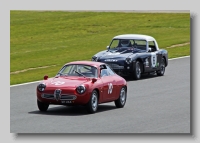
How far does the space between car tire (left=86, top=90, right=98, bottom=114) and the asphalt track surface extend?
14 centimetres

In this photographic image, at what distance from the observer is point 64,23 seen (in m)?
36.1

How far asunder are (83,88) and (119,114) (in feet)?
4.30

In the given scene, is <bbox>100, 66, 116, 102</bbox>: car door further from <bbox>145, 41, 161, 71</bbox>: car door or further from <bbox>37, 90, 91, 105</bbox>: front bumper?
<bbox>145, 41, 161, 71</bbox>: car door

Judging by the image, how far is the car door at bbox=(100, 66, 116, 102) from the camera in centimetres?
1788

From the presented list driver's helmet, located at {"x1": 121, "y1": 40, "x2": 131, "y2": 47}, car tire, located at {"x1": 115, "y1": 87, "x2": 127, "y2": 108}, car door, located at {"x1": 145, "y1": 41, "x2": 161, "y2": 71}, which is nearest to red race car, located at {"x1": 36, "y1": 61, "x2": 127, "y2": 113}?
car tire, located at {"x1": 115, "y1": 87, "x2": 127, "y2": 108}

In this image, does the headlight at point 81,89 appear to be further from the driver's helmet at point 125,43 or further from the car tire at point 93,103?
the driver's helmet at point 125,43

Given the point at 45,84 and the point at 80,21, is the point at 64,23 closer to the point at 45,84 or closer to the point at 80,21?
the point at 80,21

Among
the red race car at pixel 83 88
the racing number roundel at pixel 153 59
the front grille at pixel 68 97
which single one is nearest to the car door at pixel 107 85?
the red race car at pixel 83 88

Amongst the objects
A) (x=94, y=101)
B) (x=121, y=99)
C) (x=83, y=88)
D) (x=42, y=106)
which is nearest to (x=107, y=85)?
(x=94, y=101)

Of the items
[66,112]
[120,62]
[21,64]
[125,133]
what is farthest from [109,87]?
[21,64]

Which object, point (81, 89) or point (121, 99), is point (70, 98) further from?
point (121, 99)

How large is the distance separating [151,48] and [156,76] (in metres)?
1.11

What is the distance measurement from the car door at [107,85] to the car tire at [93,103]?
0.46 metres

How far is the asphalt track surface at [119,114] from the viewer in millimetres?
15344
